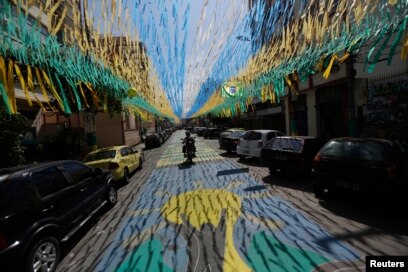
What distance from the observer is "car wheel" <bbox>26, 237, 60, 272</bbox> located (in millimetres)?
3429

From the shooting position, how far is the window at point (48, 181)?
4.19 m

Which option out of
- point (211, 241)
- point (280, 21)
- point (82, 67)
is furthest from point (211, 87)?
point (211, 241)

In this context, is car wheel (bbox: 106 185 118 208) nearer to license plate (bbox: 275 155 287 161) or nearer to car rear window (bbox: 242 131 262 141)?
license plate (bbox: 275 155 287 161)

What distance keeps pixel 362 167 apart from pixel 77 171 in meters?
6.28

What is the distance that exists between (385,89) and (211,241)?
13064 mm

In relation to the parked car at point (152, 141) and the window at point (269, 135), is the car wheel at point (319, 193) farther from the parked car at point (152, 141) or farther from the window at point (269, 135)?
the parked car at point (152, 141)

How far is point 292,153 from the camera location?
8234 millimetres

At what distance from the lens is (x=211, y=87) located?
54.9ft

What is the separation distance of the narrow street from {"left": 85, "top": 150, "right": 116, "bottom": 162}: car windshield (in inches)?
105

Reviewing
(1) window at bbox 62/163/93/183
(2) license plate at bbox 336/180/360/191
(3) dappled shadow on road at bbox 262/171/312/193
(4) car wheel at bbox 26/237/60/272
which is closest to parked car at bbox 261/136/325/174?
(3) dappled shadow on road at bbox 262/171/312/193

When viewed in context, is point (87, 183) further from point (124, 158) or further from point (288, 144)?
point (288, 144)

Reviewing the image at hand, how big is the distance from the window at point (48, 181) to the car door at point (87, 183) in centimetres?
29

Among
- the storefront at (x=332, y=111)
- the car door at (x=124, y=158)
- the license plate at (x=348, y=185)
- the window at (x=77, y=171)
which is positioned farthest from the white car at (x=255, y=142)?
the window at (x=77, y=171)

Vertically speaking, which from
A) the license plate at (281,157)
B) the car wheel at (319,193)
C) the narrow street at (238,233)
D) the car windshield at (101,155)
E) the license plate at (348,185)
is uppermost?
the car windshield at (101,155)
